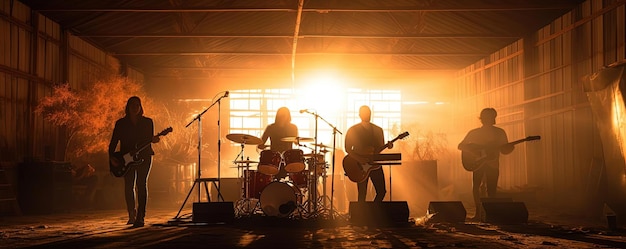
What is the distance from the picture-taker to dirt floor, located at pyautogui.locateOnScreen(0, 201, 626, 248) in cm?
732

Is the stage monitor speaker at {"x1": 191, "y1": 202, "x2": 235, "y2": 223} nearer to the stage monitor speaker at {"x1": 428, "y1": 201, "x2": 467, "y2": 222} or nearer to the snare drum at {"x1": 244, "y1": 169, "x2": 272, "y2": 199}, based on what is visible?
the snare drum at {"x1": 244, "y1": 169, "x2": 272, "y2": 199}

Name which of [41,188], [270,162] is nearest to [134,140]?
[270,162]

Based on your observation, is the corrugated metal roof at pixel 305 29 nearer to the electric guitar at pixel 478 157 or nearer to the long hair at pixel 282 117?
the long hair at pixel 282 117

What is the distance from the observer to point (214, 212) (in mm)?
9969

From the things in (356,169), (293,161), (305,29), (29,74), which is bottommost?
(356,169)

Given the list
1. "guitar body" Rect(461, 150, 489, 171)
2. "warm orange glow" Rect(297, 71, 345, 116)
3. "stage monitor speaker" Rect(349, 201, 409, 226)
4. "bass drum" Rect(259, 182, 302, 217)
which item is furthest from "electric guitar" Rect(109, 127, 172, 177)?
"warm orange glow" Rect(297, 71, 345, 116)

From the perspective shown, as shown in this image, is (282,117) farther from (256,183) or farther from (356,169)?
(356,169)

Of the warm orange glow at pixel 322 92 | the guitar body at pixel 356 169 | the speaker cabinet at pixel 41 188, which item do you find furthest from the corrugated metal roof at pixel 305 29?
the guitar body at pixel 356 169

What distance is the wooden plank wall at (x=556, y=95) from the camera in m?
14.0

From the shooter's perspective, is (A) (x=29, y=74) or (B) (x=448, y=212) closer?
(B) (x=448, y=212)

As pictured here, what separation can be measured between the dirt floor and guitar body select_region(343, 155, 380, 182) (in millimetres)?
672

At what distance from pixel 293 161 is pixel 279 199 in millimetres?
592

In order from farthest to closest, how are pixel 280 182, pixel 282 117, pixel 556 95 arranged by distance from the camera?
pixel 556 95 < pixel 282 117 < pixel 280 182

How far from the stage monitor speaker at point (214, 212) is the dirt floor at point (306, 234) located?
0.08m
